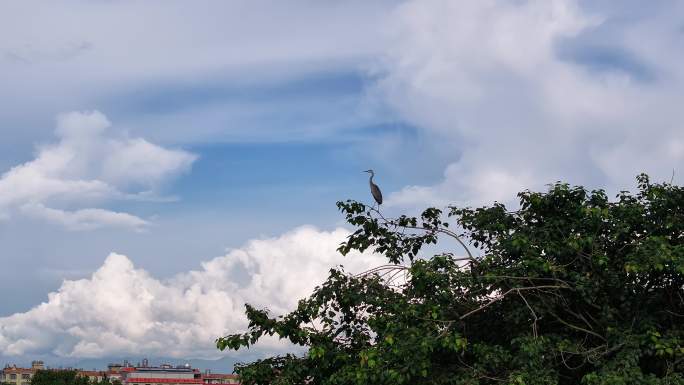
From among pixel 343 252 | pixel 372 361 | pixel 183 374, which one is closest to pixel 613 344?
pixel 372 361

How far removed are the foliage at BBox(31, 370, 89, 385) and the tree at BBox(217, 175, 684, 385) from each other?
227ft

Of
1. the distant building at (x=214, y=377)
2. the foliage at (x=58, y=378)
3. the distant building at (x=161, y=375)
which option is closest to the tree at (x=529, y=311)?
the foliage at (x=58, y=378)

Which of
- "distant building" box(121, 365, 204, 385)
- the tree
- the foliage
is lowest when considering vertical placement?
the tree

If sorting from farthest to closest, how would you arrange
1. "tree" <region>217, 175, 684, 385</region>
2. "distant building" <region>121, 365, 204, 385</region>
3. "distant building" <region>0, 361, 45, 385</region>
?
"distant building" <region>0, 361, 45, 385</region>, "distant building" <region>121, 365, 204, 385</region>, "tree" <region>217, 175, 684, 385</region>

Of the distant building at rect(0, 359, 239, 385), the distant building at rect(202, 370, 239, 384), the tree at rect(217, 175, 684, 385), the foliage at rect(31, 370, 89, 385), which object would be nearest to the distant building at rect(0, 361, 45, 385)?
the distant building at rect(0, 359, 239, 385)

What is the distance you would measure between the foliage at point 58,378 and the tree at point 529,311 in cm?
6925

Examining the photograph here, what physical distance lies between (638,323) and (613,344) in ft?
1.64

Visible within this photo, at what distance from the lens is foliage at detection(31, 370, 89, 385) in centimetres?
7824

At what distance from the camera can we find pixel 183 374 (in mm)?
134250

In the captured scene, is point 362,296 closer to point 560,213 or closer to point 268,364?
point 268,364

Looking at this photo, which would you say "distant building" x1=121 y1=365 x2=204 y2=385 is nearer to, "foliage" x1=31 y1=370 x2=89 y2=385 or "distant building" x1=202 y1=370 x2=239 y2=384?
"distant building" x1=202 y1=370 x2=239 y2=384

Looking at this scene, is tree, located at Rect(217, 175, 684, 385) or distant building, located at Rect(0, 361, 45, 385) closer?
tree, located at Rect(217, 175, 684, 385)

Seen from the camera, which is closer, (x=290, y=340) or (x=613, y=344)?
(x=613, y=344)

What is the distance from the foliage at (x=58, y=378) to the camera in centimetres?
7824
